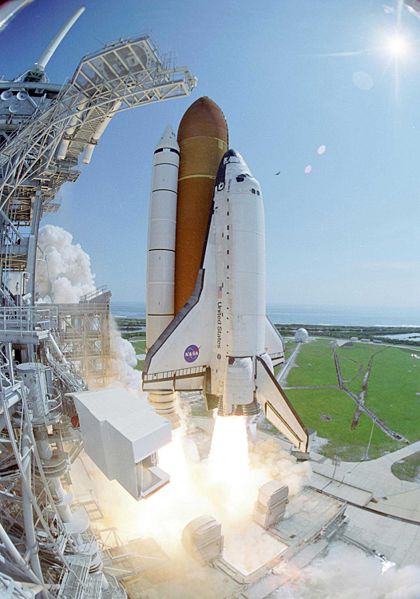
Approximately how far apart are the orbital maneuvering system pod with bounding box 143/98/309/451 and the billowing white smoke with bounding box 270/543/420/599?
136 inches

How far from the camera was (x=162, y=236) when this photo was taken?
11758 mm

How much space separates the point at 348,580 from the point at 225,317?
8.30m

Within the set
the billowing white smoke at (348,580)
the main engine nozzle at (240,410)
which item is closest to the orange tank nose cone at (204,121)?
the main engine nozzle at (240,410)

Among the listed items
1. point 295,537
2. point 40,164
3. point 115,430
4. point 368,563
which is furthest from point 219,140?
point 368,563

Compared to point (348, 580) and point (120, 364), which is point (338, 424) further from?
point (120, 364)

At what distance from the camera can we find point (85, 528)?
8.25 m

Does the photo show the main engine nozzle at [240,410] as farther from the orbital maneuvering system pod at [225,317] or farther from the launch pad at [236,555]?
the launch pad at [236,555]

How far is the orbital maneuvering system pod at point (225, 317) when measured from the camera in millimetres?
10352

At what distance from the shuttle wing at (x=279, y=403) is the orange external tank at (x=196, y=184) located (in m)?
3.76

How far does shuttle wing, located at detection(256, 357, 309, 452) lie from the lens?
415 inches

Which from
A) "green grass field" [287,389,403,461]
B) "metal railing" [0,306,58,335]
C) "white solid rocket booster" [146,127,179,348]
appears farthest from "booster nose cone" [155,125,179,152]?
"green grass field" [287,389,403,461]

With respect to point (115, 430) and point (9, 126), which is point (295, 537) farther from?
point (9, 126)

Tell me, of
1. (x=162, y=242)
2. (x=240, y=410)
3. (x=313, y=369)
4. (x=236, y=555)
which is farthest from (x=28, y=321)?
(x=313, y=369)

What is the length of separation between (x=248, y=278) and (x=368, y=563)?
9.71 m
